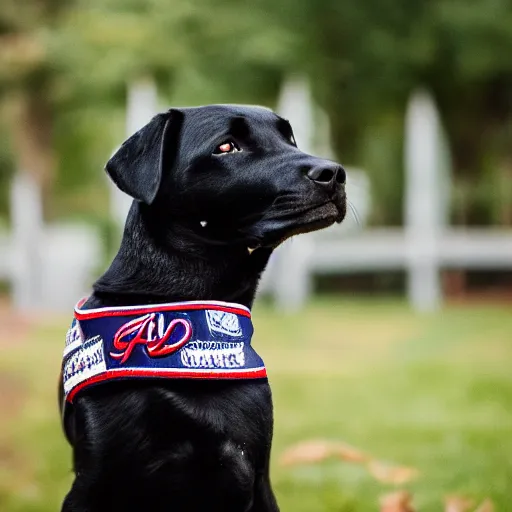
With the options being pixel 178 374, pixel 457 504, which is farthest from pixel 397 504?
pixel 178 374

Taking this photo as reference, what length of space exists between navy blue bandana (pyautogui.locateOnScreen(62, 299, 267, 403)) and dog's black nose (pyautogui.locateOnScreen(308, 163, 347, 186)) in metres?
0.41

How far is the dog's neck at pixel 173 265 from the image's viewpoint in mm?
2473

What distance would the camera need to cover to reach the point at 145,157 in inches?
99.0

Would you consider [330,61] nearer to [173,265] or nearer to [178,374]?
[173,265]

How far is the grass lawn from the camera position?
4363mm

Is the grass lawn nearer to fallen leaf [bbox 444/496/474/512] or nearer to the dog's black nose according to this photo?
fallen leaf [bbox 444/496/474/512]

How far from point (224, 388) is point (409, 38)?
11.9 m

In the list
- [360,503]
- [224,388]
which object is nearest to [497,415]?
[360,503]

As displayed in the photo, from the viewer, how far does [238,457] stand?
90.0 inches

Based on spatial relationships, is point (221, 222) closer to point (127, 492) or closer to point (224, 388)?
point (224, 388)

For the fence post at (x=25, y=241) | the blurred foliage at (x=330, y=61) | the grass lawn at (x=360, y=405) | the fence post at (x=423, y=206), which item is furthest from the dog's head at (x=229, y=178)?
the fence post at (x=25, y=241)

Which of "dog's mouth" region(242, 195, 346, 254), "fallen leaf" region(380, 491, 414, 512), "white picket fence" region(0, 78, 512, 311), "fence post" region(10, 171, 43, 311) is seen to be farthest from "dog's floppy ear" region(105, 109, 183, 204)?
"fence post" region(10, 171, 43, 311)

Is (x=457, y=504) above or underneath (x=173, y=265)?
underneath

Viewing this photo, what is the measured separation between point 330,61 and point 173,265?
12.7 metres
